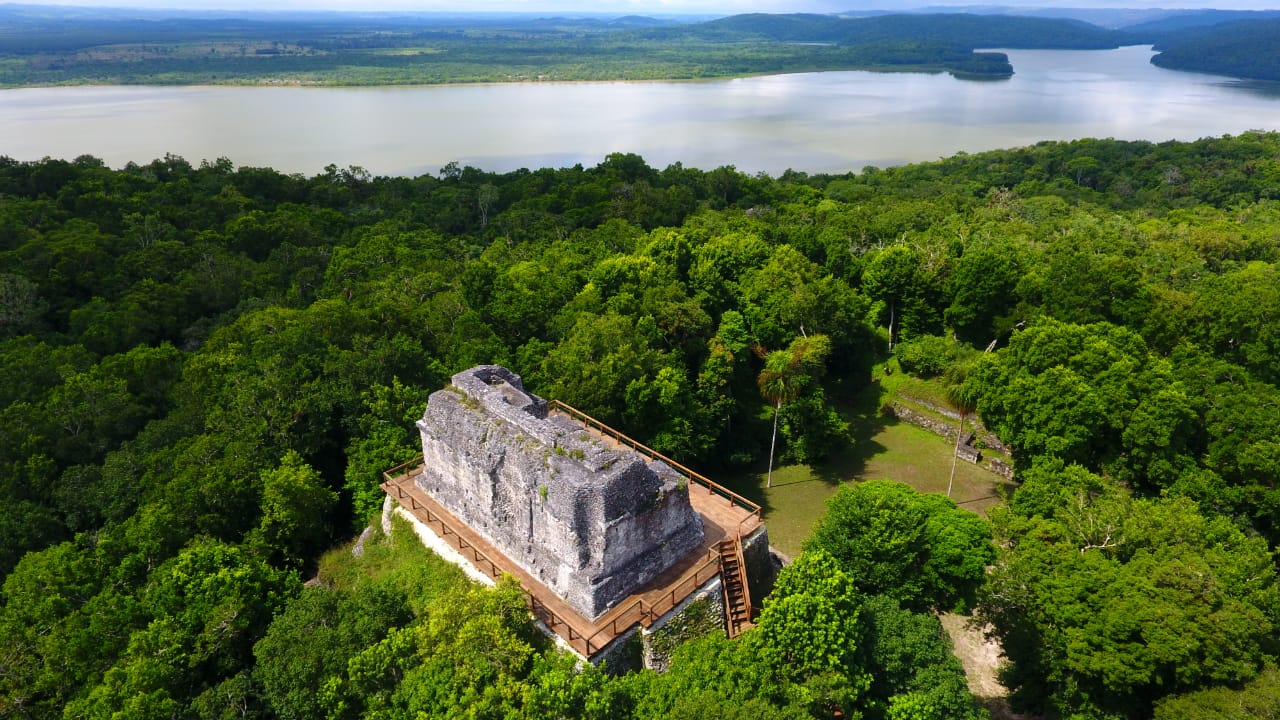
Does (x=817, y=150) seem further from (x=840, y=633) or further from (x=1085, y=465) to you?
(x=840, y=633)

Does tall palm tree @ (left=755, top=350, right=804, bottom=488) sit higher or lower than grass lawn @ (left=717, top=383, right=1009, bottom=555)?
higher

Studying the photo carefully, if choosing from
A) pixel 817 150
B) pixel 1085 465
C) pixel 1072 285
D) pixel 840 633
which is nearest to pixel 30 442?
pixel 840 633

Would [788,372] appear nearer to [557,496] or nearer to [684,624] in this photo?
[684,624]

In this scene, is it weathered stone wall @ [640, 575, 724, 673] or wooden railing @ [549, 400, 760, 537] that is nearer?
weathered stone wall @ [640, 575, 724, 673]

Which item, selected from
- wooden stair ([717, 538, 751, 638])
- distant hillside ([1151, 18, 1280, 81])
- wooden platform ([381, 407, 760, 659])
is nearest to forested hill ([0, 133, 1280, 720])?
wooden platform ([381, 407, 760, 659])

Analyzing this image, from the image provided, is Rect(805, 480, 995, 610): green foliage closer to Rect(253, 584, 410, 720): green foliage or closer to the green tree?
the green tree

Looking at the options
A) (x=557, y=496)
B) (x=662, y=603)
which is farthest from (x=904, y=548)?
(x=557, y=496)
